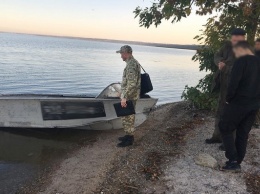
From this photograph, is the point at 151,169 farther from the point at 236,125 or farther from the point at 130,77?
the point at 130,77

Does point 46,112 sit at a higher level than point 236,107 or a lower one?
lower

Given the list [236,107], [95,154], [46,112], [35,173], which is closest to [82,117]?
[46,112]

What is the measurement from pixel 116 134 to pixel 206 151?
2857 mm

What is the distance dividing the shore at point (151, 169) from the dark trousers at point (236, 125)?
48 cm

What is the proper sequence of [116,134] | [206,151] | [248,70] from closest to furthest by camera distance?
[248,70] → [206,151] → [116,134]

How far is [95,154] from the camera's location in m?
7.04

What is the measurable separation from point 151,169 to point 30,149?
400 centimetres

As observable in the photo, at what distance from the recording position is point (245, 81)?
475 cm

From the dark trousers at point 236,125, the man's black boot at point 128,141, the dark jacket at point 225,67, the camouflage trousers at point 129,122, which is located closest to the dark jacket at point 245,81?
the dark trousers at point 236,125

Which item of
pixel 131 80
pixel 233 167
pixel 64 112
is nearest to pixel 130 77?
pixel 131 80

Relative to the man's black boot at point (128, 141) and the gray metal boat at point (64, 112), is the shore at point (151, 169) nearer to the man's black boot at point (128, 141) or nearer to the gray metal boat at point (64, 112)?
the man's black boot at point (128, 141)

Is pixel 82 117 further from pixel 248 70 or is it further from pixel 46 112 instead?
pixel 248 70

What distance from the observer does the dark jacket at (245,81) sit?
15.4 ft

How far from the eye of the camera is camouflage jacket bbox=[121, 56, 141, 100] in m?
6.44
